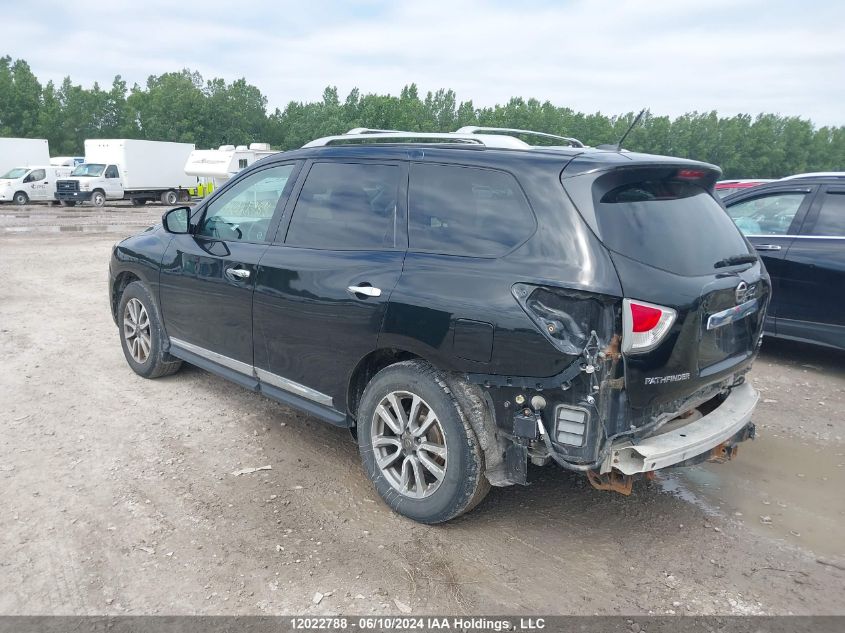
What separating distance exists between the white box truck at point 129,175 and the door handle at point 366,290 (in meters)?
28.3

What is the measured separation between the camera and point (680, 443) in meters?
3.05

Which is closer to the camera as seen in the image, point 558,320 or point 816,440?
point 558,320

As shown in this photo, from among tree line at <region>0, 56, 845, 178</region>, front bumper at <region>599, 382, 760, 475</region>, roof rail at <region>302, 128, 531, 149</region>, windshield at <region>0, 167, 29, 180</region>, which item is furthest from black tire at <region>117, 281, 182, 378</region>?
tree line at <region>0, 56, 845, 178</region>

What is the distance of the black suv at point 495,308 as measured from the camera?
2.90m

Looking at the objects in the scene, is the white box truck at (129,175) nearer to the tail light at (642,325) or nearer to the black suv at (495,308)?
the black suv at (495,308)

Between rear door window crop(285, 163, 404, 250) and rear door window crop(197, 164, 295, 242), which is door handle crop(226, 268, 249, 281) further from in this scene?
rear door window crop(285, 163, 404, 250)

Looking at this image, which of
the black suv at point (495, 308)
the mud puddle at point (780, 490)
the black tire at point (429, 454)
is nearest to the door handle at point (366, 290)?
the black suv at point (495, 308)

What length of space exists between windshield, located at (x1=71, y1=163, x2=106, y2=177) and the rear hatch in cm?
2983

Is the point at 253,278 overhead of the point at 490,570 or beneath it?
overhead

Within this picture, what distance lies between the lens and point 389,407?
355 cm

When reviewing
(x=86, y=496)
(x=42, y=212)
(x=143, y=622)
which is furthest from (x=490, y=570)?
(x=42, y=212)

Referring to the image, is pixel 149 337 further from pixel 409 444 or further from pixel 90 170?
pixel 90 170

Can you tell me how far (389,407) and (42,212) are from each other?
1027 inches

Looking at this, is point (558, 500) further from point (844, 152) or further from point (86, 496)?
point (844, 152)
